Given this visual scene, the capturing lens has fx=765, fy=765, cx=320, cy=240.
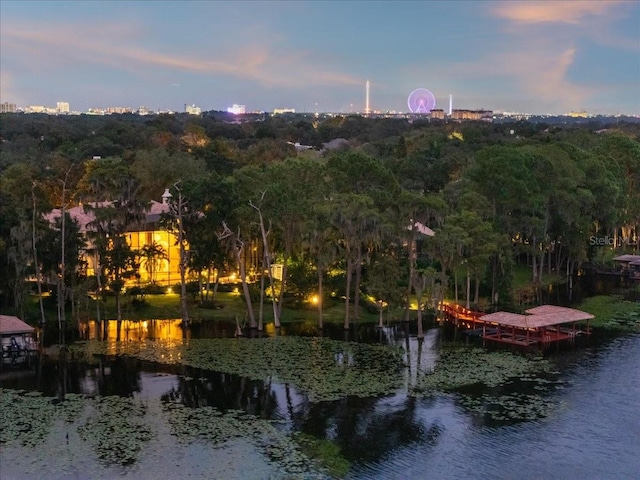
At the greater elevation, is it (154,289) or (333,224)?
(333,224)

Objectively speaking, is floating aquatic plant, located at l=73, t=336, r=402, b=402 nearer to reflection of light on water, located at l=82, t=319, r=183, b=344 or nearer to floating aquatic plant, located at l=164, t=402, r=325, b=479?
reflection of light on water, located at l=82, t=319, r=183, b=344

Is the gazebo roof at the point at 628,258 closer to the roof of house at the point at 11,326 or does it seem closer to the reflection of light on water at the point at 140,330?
the reflection of light on water at the point at 140,330

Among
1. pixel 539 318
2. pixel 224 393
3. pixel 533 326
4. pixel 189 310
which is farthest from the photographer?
pixel 189 310

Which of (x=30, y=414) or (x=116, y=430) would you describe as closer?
(x=116, y=430)

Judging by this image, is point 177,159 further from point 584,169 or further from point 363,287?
point 584,169

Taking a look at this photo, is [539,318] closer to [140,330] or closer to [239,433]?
[239,433]

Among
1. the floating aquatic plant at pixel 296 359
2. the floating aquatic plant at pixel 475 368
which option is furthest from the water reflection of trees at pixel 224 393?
the floating aquatic plant at pixel 475 368

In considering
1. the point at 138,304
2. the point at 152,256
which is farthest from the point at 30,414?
the point at 152,256
